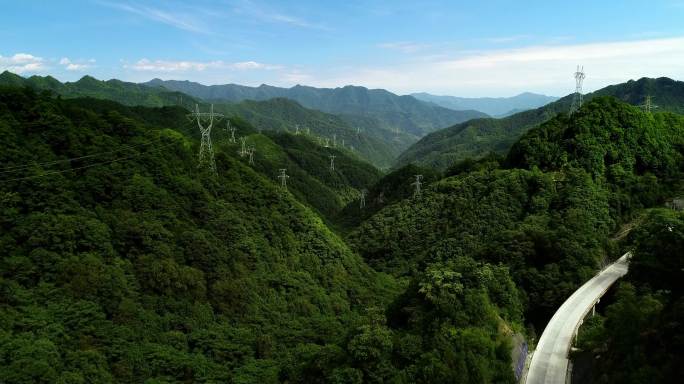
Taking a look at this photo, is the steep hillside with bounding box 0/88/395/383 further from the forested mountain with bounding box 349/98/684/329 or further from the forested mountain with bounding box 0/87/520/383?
the forested mountain with bounding box 349/98/684/329

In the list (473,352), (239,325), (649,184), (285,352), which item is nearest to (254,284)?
(239,325)

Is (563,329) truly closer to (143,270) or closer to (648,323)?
(648,323)

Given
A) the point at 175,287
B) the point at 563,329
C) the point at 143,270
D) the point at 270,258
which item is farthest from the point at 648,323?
the point at 270,258

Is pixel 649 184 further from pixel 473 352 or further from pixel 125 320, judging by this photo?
pixel 125 320

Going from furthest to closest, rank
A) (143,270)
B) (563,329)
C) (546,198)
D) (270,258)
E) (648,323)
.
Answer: (546,198)
(270,258)
(143,270)
(563,329)
(648,323)

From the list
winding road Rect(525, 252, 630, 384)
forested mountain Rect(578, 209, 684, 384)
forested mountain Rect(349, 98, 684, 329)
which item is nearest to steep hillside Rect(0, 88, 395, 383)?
winding road Rect(525, 252, 630, 384)

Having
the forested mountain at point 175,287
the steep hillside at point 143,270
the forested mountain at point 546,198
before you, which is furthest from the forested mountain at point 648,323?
the steep hillside at point 143,270

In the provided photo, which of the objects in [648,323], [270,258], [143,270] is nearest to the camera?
[648,323]
